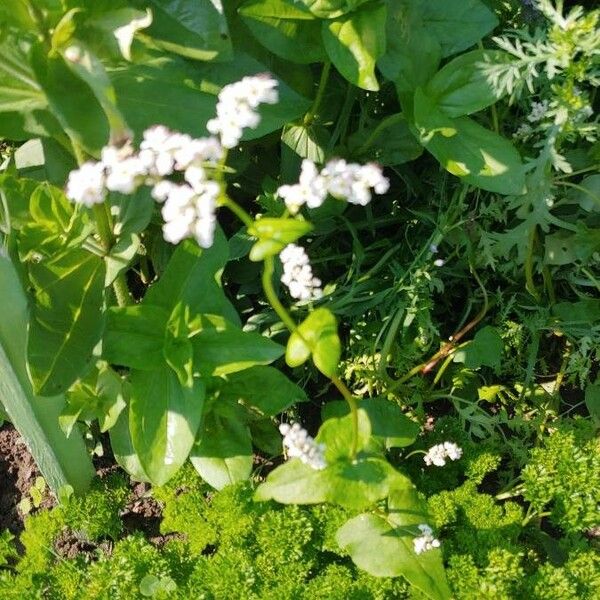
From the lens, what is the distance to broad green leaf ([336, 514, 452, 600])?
1.11 m

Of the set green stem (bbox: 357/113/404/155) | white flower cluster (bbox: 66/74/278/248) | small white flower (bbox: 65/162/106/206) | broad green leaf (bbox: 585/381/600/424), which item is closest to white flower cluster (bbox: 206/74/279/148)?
white flower cluster (bbox: 66/74/278/248)

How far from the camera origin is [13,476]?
155cm

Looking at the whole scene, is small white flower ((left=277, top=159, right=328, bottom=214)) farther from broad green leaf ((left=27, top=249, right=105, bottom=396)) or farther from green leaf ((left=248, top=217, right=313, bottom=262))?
broad green leaf ((left=27, top=249, right=105, bottom=396))

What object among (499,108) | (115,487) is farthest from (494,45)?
(115,487)

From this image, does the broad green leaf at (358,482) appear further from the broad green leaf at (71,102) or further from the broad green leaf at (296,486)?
the broad green leaf at (71,102)

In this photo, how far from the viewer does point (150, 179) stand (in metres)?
0.77

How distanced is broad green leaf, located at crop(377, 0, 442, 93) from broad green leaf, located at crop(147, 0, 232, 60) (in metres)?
0.28

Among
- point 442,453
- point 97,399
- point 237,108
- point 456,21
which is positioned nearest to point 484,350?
point 442,453

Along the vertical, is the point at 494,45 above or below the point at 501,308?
above

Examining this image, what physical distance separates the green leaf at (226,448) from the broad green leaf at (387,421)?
0.17 metres

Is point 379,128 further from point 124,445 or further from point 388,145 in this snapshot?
point 124,445

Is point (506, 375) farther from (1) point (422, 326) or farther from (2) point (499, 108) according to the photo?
(2) point (499, 108)

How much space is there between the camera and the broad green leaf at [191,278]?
1098 millimetres

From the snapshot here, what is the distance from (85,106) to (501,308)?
0.85m
